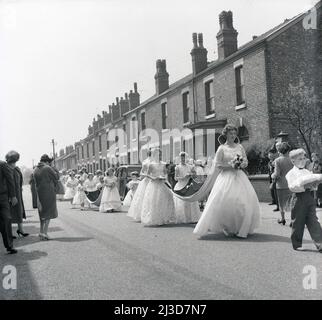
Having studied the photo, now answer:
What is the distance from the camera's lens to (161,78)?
110 feet

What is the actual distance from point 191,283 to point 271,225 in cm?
554

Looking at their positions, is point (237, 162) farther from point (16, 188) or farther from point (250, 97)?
point (250, 97)

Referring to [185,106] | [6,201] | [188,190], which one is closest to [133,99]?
[185,106]

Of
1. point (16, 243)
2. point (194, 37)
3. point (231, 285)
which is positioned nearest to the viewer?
point (231, 285)

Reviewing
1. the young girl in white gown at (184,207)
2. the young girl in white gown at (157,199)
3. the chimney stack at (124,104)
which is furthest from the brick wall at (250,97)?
the chimney stack at (124,104)

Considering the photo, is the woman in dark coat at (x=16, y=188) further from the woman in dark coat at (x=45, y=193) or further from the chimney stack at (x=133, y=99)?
the chimney stack at (x=133, y=99)

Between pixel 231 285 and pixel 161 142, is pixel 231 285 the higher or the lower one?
the lower one

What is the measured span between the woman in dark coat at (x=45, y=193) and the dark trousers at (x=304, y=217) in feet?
16.7

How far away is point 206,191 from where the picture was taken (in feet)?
30.8

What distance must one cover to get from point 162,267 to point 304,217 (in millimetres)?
2419

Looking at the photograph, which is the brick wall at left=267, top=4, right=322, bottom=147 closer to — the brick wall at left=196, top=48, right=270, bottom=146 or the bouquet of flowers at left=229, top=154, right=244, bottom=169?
the brick wall at left=196, top=48, right=270, bottom=146

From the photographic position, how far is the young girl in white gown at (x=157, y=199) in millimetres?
11109
